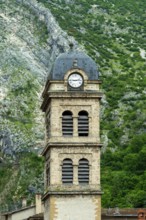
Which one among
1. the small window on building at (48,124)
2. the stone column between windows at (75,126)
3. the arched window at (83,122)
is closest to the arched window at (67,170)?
the stone column between windows at (75,126)

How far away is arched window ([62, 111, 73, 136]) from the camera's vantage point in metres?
73.4

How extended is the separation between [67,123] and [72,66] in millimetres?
4592

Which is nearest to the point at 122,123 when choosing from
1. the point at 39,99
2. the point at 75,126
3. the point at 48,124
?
the point at 39,99

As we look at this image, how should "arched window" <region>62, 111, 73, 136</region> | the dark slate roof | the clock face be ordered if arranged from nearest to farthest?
"arched window" <region>62, 111, 73, 136</region>, the clock face, the dark slate roof

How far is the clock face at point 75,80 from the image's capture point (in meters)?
74.2

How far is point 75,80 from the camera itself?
244 feet

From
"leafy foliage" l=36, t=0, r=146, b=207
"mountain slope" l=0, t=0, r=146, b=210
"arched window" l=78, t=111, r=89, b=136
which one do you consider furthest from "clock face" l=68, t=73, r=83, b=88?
"mountain slope" l=0, t=0, r=146, b=210

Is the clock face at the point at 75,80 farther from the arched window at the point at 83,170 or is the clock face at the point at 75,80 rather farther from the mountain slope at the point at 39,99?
the mountain slope at the point at 39,99

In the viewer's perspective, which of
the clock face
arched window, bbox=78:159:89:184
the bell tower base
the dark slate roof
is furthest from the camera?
the dark slate roof

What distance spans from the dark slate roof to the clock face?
624mm

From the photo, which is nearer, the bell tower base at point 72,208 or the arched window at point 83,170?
the bell tower base at point 72,208

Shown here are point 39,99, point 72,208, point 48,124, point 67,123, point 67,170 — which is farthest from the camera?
point 39,99

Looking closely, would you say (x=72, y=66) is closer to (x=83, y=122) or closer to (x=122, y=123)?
(x=83, y=122)

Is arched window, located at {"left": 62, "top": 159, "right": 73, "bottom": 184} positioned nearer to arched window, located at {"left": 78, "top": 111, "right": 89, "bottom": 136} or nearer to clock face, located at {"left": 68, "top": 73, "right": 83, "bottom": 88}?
arched window, located at {"left": 78, "top": 111, "right": 89, "bottom": 136}
